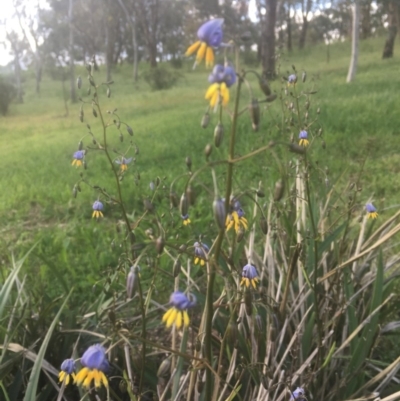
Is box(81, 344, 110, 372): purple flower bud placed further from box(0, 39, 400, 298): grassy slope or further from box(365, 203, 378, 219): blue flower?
box(0, 39, 400, 298): grassy slope

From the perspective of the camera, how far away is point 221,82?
49 centimetres

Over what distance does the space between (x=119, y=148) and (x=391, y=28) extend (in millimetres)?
1597

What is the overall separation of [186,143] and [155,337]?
933 mm

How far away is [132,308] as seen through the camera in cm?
134

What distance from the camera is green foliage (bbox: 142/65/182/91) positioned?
191cm

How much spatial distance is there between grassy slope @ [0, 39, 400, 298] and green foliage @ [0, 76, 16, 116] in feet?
0.15

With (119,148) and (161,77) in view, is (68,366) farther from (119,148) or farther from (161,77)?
(161,77)

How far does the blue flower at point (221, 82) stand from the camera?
0.48 meters

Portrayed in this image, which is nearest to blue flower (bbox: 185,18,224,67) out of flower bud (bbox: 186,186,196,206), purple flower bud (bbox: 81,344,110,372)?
flower bud (bbox: 186,186,196,206)

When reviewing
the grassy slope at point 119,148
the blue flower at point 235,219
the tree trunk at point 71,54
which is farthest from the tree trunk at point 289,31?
the blue flower at point 235,219

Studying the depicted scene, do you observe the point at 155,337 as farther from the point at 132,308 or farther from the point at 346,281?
the point at 346,281

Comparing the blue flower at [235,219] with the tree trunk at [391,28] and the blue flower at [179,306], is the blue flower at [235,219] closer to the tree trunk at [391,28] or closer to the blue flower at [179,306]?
the blue flower at [179,306]

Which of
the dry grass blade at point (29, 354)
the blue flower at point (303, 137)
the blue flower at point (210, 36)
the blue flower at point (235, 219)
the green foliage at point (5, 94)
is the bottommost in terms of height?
the dry grass blade at point (29, 354)

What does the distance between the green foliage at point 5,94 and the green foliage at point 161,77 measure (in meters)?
0.50
